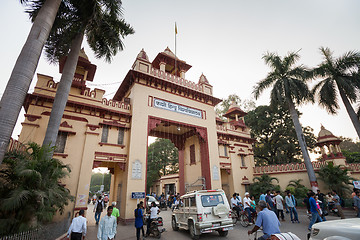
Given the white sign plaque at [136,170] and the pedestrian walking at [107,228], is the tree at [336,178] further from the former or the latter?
the pedestrian walking at [107,228]

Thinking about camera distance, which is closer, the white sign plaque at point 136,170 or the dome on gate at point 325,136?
the white sign plaque at point 136,170

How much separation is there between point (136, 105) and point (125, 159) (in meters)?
4.14

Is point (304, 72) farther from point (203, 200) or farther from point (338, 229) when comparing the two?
point (338, 229)

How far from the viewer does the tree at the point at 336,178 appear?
48.1 feet

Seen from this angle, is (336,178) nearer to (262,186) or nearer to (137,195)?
(262,186)

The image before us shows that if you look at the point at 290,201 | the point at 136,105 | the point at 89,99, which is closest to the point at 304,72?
the point at 290,201

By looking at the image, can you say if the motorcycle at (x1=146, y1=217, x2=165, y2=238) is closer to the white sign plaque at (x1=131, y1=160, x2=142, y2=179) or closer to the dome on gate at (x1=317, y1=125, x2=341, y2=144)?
the white sign plaque at (x1=131, y1=160, x2=142, y2=179)

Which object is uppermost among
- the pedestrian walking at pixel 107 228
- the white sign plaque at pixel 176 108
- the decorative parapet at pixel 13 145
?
the white sign plaque at pixel 176 108

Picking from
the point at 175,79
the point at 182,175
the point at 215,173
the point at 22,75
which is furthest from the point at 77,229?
the point at 182,175

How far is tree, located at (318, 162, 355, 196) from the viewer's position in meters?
14.7

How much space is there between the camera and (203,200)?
783 cm

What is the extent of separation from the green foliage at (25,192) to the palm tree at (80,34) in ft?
6.36

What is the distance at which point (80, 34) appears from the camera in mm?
10398

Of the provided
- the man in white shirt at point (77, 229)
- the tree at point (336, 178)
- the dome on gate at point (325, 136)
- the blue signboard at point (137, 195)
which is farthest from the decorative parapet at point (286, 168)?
the man in white shirt at point (77, 229)
